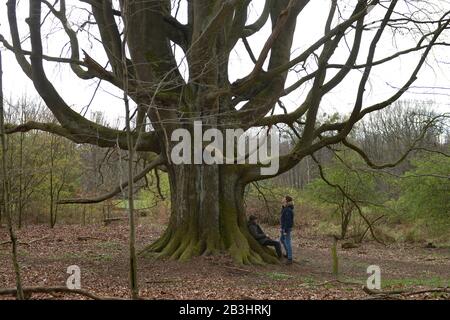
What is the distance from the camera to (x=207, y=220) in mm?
11906

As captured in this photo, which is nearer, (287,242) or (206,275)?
(206,275)

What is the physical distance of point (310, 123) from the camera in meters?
11.9

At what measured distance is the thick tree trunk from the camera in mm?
11781

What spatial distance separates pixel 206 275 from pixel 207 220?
1.88m

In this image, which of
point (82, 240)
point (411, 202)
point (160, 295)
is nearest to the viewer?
point (160, 295)

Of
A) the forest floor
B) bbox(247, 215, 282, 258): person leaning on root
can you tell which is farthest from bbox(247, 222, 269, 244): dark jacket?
the forest floor

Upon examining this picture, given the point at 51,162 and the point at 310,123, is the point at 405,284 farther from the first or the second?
the point at 51,162

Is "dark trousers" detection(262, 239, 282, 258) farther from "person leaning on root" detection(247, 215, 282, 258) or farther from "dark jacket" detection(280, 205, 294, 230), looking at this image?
"dark jacket" detection(280, 205, 294, 230)

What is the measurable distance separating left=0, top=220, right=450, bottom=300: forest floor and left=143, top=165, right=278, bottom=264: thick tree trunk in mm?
489

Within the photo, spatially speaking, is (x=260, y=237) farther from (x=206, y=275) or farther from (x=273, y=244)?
(x=206, y=275)

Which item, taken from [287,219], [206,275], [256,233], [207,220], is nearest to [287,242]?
[287,219]

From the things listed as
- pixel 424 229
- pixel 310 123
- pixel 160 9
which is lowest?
pixel 424 229
